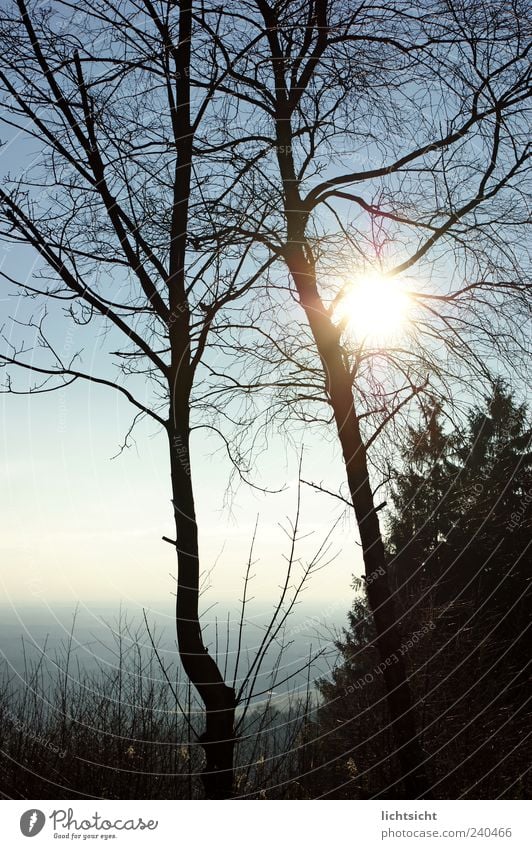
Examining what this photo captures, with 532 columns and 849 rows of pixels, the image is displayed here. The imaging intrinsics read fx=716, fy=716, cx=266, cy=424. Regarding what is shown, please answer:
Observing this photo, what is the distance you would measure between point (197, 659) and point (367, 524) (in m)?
1.81

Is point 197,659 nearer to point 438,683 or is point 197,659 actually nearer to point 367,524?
point 367,524

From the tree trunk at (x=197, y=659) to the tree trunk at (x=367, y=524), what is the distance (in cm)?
142

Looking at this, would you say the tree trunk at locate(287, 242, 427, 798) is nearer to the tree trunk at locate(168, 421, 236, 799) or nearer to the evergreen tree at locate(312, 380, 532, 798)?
the evergreen tree at locate(312, 380, 532, 798)

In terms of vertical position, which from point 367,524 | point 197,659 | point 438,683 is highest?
point 367,524

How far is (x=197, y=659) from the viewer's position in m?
5.30

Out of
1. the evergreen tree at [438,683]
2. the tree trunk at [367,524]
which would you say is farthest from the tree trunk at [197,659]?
the tree trunk at [367,524]

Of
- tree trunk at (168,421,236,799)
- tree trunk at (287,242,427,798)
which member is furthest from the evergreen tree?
tree trunk at (168,421,236,799)

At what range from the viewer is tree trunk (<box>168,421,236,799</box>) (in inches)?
202

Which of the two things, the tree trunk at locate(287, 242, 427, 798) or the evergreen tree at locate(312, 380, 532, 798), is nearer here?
the tree trunk at locate(287, 242, 427, 798)

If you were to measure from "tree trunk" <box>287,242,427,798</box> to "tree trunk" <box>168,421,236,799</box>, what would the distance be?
1.42 metres

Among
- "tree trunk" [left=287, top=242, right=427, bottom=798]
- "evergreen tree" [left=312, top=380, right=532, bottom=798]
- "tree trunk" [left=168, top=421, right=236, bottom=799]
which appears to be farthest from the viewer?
"evergreen tree" [left=312, top=380, right=532, bottom=798]

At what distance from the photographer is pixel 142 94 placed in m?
6.32

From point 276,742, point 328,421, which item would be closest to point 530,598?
point 328,421

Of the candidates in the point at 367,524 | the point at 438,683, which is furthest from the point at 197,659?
the point at 438,683
